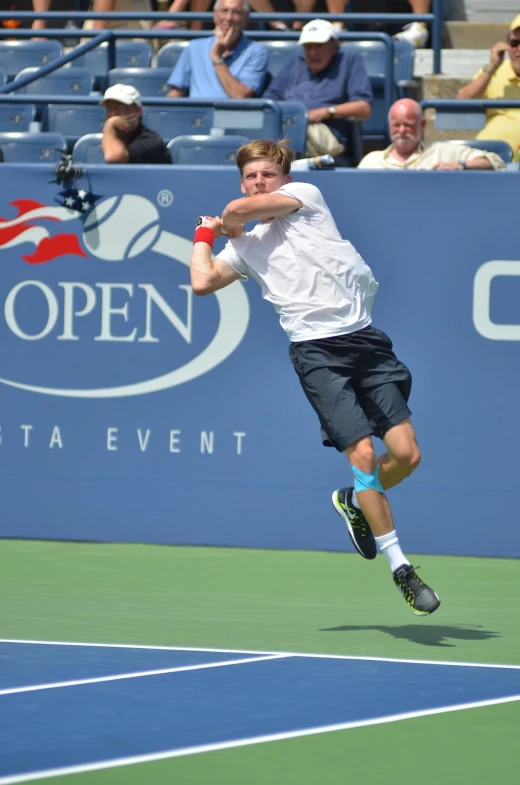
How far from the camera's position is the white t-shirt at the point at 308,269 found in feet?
18.5

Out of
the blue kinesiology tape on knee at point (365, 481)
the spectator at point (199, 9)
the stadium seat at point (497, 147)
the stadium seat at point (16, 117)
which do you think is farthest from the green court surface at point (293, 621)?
the spectator at point (199, 9)

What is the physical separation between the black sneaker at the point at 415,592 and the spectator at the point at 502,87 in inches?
184

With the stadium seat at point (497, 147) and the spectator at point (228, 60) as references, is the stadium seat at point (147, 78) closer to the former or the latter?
the spectator at point (228, 60)

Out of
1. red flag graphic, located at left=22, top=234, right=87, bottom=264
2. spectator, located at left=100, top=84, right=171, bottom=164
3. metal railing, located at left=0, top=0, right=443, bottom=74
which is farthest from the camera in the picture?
metal railing, located at left=0, top=0, right=443, bottom=74

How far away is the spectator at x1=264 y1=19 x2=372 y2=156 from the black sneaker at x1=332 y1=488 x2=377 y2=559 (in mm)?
4333

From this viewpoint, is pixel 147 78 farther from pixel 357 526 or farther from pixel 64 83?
pixel 357 526

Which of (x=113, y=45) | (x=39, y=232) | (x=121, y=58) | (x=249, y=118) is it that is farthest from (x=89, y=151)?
(x=121, y=58)

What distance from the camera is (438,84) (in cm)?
1165

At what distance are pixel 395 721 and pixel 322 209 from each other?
7.81ft

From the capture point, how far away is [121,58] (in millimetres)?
12523

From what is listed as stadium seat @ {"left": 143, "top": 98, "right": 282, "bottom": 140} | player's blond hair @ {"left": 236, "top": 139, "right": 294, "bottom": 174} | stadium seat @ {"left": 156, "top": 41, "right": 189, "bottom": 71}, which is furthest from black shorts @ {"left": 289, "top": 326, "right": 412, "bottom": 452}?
stadium seat @ {"left": 156, "top": 41, "right": 189, "bottom": 71}

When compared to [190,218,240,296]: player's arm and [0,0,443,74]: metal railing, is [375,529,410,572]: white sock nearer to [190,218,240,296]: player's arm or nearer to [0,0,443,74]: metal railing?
[190,218,240,296]: player's arm

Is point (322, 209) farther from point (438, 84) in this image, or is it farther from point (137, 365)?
point (438, 84)

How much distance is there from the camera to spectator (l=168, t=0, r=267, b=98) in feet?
34.2
